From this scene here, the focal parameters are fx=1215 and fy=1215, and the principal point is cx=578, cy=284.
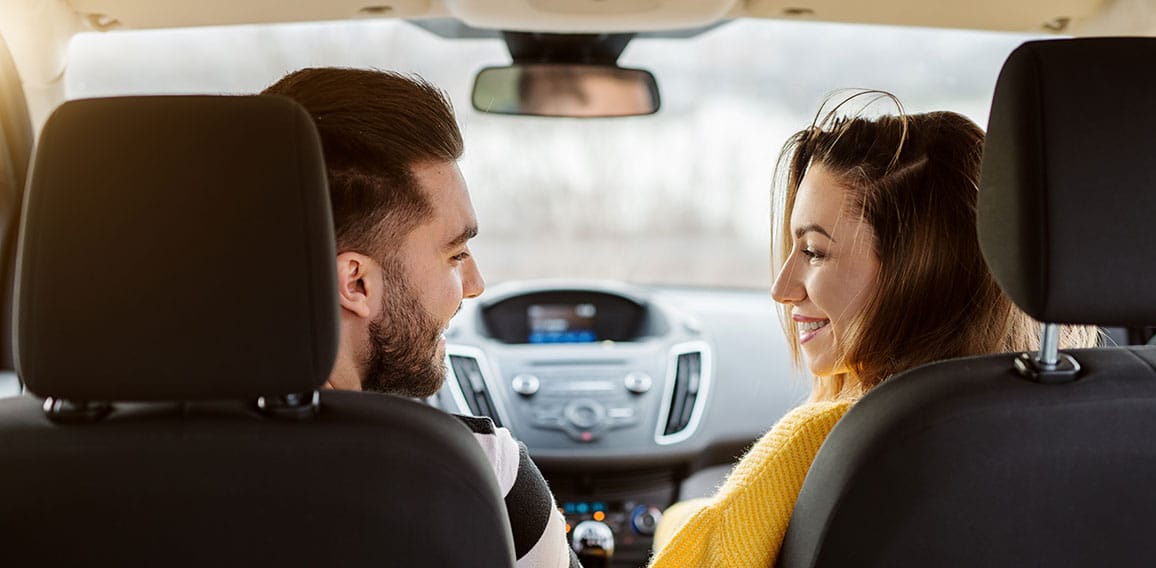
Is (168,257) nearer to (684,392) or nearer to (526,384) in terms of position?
(526,384)

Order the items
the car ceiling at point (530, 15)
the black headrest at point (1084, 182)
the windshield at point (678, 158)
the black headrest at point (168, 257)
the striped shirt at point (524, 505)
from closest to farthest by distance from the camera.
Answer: the black headrest at point (168, 257) < the black headrest at point (1084, 182) < the striped shirt at point (524, 505) < the car ceiling at point (530, 15) < the windshield at point (678, 158)

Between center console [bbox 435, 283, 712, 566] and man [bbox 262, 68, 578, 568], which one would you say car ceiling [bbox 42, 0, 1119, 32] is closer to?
man [bbox 262, 68, 578, 568]

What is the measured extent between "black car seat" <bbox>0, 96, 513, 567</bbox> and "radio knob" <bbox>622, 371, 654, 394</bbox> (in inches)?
104

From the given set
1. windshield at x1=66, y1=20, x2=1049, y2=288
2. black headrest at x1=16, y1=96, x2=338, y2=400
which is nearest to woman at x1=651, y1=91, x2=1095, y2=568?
black headrest at x1=16, y1=96, x2=338, y2=400

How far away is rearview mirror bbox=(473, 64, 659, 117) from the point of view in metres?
3.56

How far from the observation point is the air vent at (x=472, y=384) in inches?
161

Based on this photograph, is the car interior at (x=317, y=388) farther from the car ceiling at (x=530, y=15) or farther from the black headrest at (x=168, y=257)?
the car ceiling at (x=530, y=15)

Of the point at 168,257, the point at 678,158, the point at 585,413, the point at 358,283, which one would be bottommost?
the point at 585,413

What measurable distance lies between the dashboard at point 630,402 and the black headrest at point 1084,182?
2639 mm

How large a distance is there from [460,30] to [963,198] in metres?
1.85

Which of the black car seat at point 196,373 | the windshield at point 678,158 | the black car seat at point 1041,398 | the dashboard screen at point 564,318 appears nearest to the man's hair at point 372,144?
the black car seat at point 196,373

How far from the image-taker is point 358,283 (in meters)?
1.84

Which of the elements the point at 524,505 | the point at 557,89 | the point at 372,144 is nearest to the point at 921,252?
the point at 524,505

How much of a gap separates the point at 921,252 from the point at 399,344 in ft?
2.83
